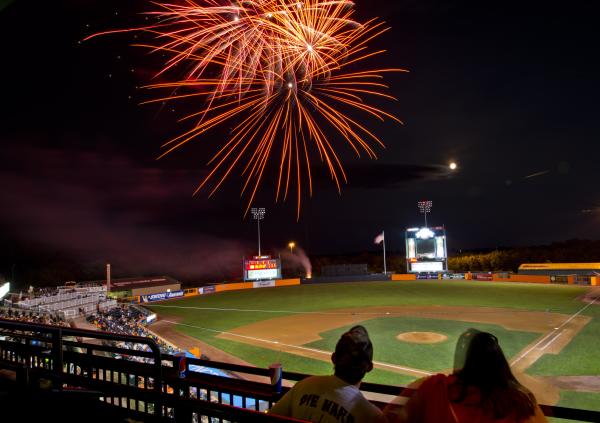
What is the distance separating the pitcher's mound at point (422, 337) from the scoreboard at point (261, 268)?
99.4ft

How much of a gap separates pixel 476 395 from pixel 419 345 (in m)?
19.4

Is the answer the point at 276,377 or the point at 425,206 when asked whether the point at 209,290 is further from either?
the point at 276,377

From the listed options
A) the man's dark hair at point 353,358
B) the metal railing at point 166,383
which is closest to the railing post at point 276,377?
the metal railing at point 166,383

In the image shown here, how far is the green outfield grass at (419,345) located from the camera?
17562mm

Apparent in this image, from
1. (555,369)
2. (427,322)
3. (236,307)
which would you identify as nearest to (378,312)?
(427,322)

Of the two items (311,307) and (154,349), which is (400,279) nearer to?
(311,307)

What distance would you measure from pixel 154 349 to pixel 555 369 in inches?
649

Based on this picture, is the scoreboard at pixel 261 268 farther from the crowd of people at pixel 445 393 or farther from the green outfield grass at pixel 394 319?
the crowd of people at pixel 445 393

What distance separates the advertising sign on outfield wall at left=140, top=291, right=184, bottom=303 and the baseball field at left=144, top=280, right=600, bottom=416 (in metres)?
2.49

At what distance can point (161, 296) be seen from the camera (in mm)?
44625

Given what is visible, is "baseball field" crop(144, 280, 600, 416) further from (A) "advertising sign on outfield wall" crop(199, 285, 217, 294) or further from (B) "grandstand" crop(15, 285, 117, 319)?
(A) "advertising sign on outfield wall" crop(199, 285, 217, 294)

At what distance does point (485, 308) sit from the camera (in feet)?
100

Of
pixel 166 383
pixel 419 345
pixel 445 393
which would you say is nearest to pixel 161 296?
pixel 419 345

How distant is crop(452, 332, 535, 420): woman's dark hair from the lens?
2094 mm
